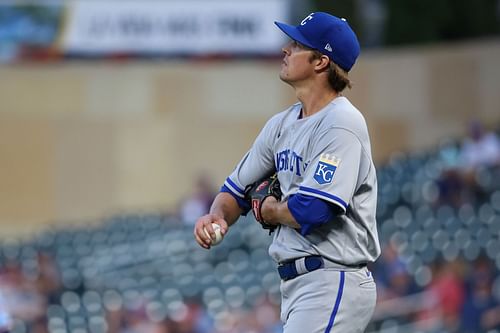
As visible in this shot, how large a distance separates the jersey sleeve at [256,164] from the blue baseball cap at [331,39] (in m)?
0.38

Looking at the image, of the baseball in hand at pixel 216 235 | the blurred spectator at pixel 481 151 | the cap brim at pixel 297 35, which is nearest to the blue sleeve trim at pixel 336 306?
the baseball in hand at pixel 216 235

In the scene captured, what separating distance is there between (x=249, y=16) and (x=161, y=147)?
258cm

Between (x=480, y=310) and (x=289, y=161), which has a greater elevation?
(x=289, y=161)

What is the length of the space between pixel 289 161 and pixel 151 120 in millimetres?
14072

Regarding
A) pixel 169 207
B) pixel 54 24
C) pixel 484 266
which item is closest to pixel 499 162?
pixel 484 266

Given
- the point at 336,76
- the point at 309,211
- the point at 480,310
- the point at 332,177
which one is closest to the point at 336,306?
the point at 309,211

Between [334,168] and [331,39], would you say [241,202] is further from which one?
[331,39]

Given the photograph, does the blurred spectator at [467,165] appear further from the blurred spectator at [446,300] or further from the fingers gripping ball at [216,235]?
the fingers gripping ball at [216,235]

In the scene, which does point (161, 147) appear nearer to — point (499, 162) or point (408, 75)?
point (408, 75)

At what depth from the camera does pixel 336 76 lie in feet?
14.2

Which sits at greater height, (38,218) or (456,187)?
(456,187)

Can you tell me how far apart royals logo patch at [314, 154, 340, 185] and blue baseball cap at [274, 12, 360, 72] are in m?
0.38

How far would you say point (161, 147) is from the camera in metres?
18.3

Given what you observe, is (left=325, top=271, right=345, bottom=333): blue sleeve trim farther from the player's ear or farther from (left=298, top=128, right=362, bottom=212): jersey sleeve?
the player's ear
